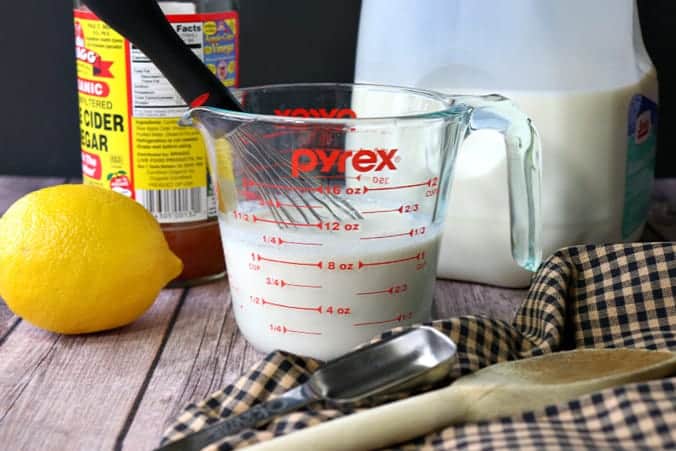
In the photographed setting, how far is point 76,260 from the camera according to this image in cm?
75

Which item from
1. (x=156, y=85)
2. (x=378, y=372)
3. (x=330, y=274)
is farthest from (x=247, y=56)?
(x=378, y=372)

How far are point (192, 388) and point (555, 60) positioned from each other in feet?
1.35

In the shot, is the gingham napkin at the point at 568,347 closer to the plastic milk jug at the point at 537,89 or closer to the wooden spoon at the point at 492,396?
the wooden spoon at the point at 492,396

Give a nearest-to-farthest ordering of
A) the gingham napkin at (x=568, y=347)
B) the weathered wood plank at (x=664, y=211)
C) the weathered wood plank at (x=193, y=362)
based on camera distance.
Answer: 1. the gingham napkin at (x=568, y=347)
2. the weathered wood plank at (x=193, y=362)
3. the weathered wood plank at (x=664, y=211)

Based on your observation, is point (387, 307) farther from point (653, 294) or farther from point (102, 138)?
point (102, 138)

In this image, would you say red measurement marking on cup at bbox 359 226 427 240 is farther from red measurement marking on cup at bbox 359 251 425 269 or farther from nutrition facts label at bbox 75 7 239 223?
nutrition facts label at bbox 75 7 239 223

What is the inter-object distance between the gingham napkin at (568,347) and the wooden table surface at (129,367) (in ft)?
0.23

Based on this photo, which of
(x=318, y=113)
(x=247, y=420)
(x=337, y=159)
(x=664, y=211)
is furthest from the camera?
(x=664, y=211)

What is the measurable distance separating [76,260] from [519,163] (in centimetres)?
35

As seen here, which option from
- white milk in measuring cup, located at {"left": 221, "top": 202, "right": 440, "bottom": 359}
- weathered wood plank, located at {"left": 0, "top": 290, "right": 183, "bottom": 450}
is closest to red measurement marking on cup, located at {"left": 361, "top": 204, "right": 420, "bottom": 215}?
white milk in measuring cup, located at {"left": 221, "top": 202, "right": 440, "bottom": 359}

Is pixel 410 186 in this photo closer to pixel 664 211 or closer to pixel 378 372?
pixel 378 372

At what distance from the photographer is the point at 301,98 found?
2.61ft

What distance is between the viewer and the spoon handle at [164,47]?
27.6 inches

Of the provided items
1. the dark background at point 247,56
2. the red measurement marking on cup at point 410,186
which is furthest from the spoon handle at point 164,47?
the dark background at point 247,56
